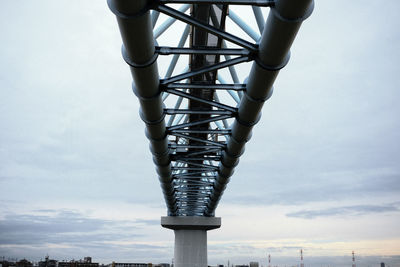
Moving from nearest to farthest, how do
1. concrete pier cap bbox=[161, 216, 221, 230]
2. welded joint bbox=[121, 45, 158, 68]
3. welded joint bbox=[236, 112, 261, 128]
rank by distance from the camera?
1. welded joint bbox=[121, 45, 158, 68]
2. welded joint bbox=[236, 112, 261, 128]
3. concrete pier cap bbox=[161, 216, 221, 230]

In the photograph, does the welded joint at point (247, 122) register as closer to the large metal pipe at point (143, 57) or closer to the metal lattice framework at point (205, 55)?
the metal lattice framework at point (205, 55)

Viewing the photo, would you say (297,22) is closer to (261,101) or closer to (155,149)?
(261,101)

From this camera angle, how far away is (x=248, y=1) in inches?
388

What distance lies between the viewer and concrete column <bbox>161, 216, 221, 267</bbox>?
43.4 meters

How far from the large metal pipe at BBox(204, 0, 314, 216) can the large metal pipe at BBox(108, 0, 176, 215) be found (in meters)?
2.79

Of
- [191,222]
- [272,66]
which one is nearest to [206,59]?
[272,66]

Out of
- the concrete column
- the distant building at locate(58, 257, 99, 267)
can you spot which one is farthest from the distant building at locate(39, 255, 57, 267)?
the concrete column

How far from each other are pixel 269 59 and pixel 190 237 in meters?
35.9

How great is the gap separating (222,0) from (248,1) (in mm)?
617

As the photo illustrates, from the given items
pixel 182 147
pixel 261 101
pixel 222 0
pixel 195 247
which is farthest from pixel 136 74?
pixel 195 247

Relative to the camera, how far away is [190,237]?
145 feet

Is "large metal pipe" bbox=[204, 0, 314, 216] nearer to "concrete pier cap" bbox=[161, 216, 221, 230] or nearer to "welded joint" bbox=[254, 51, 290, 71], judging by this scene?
"welded joint" bbox=[254, 51, 290, 71]

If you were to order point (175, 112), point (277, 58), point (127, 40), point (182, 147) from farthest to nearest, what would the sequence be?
point (182, 147) → point (175, 112) → point (277, 58) → point (127, 40)

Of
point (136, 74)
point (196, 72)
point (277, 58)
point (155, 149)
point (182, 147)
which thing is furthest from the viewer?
point (182, 147)
